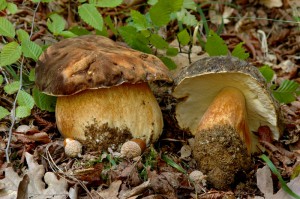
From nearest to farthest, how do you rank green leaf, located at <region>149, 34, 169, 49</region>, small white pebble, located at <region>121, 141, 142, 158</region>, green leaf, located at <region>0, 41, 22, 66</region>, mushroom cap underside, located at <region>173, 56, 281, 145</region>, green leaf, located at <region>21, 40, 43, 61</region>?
1. mushroom cap underside, located at <region>173, 56, 281, 145</region>
2. small white pebble, located at <region>121, 141, 142, 158</region>
3. green leaf, located at <region>0, 41, 22, 66</region>
4. green leaf, located at <region>21, 40, 43, 61</region>
5. green leaf, located at <region>149, 34, 169, 49</region>

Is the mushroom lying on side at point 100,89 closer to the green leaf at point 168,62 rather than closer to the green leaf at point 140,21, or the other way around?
the green leaf at point 140,21

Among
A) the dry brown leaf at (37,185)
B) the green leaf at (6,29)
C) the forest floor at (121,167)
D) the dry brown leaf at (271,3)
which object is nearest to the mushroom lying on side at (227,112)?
the forest floor at (121,167)

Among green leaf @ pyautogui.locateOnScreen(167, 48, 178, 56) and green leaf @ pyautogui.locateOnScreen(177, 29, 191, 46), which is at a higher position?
green leaf @ pyautogui.locateOnScreen(177, 29, 191, 46)

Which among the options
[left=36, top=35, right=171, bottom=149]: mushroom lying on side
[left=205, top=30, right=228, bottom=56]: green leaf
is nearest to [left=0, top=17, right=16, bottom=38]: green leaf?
[left=36, top=35, right=171, bottom=149]: mushroom lying on side

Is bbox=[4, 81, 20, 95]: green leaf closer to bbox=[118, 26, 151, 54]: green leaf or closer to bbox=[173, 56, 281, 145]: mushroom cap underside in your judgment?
bbox=[118, 26, 151, 54]: green leaf

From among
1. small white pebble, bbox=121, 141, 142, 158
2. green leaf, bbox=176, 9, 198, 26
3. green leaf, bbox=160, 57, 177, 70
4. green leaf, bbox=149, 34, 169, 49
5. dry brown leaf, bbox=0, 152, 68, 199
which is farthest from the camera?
green leaf, bbox=176, 9, 198, 26

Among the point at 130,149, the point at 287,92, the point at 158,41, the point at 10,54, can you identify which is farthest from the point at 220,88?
the point at 10,54
